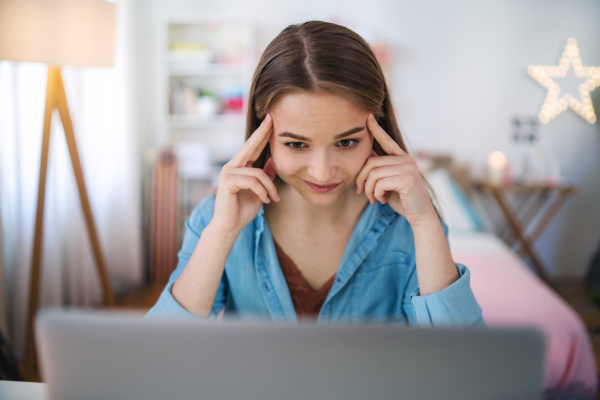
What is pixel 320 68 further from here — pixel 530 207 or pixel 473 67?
pixel 530 207

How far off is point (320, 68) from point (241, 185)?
259mm

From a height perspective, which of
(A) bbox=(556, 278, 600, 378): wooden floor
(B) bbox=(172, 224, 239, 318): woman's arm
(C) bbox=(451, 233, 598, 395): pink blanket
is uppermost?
(B) bbox=(172, 224, 239, 318): woman's arm

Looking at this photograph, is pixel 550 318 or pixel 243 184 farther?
pixel 550 318

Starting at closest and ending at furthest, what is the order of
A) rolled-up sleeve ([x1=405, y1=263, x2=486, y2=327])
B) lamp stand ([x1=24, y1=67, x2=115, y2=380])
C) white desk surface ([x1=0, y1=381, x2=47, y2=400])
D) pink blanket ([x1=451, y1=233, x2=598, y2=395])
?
white desk surface ([x1=0, y1=381, x2=47, y2=400]) < rolled-up sleeve ([x1=405, y1=263, x2=486, y2=327]) < pink blanket ([x1=451, y1=233, x2=598, y2=395]) < lamp stand ([x1=24, y1=67, x2=115, y2=380])

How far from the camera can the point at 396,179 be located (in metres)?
0.85

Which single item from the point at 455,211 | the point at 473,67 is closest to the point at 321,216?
the point at 455,211

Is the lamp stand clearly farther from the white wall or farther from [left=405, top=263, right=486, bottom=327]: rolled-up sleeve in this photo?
the white wall

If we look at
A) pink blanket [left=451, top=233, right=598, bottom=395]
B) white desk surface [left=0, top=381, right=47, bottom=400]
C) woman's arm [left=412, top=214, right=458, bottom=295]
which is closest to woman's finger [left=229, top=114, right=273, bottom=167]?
woman's arm [left=412, top=214, right=458, bottom=295]

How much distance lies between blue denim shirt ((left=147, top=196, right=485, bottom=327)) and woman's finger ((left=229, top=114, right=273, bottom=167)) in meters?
0.16

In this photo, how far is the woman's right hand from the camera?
2.77 ft

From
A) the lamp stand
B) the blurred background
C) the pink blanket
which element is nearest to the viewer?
the pink blanket

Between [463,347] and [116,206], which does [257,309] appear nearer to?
[463,347]

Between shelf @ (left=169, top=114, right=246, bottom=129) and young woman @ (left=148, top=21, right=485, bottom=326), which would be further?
shelf @ (left=169, top=114, right=246, bottom=129)

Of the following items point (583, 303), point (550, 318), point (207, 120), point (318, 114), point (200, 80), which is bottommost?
point (583, 303)
